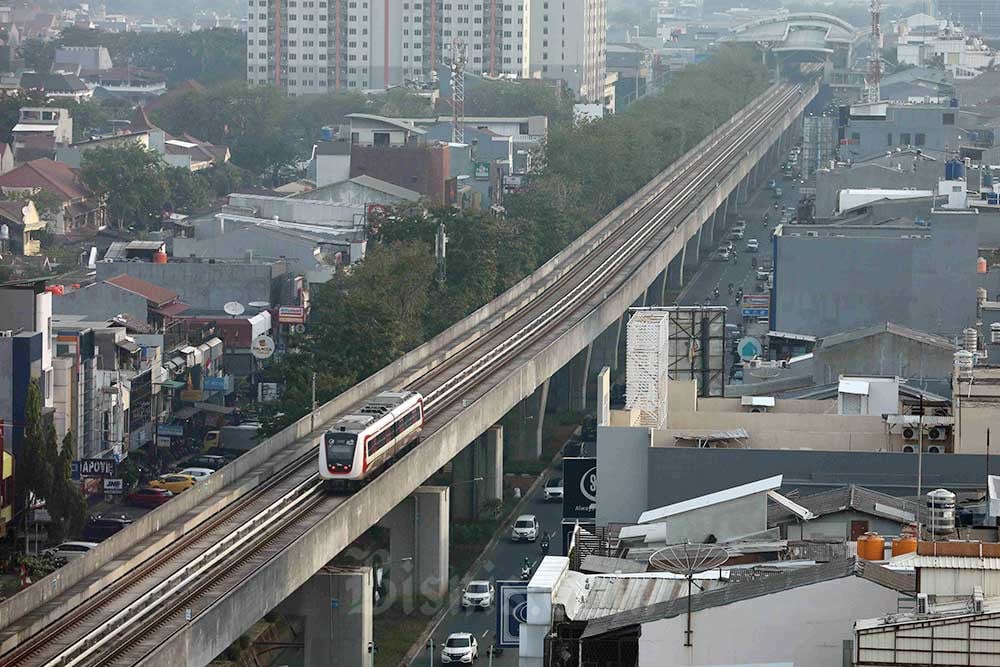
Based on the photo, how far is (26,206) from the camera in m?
102

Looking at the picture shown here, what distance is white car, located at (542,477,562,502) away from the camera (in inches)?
2255

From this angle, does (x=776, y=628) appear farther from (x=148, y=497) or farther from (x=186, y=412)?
(x=186, y=412)

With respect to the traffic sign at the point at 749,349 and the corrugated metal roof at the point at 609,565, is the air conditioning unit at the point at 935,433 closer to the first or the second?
the corrugated metal roof at the point at 609,565

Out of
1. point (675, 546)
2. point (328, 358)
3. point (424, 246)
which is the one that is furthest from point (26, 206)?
point (675, 546)

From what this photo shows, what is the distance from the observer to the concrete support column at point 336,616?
40.3 m

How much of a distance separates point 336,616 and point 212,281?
121 feet

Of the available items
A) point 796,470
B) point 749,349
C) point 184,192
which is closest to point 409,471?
point 796,470

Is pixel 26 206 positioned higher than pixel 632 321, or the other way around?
pixel 632 321

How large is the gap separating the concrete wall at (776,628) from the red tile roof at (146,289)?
51.4 metres

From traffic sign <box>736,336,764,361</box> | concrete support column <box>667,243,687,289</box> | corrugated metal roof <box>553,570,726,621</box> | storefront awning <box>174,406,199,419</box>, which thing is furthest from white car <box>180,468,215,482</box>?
concrete support column <box>667,243,687,289</box>

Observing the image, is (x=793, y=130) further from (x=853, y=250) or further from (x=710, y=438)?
(x=710, y=438)

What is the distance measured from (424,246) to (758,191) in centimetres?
6109

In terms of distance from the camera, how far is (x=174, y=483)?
2203 inches

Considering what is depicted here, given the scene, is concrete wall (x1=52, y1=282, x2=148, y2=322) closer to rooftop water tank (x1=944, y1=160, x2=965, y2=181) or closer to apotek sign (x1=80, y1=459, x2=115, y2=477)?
apotek sign (x1=80, y1=459, x2=115, y2=477)
